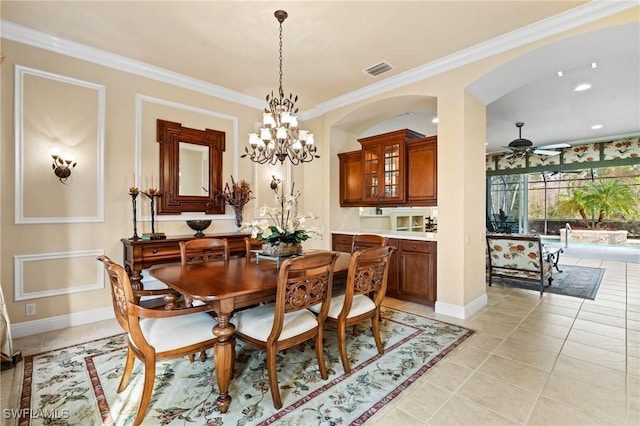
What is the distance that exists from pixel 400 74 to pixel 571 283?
4562 mm

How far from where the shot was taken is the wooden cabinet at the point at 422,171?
13.1ft

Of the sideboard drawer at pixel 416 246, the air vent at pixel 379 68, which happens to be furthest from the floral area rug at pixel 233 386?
the air vent at pixel 379 68

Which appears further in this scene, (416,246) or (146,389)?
(416,246)

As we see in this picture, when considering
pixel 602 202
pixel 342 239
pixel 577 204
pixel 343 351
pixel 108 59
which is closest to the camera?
pixel 343 351

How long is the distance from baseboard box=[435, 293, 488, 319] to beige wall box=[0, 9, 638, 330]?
0.02 m

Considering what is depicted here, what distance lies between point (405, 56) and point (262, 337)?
3.33 m

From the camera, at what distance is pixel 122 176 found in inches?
140

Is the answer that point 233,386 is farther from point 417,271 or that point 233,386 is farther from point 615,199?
point 615,199

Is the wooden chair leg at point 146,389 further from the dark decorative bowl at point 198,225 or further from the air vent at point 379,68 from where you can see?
Answer: the air vent at point 379,68

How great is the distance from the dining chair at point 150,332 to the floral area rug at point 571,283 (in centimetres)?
501

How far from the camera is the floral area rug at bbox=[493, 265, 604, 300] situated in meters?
4.60

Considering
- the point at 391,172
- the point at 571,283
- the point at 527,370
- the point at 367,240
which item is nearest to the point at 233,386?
the point at 367,240

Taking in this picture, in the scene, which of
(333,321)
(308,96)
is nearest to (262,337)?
(333,321)

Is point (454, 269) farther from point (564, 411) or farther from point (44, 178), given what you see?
point (44, 178)
